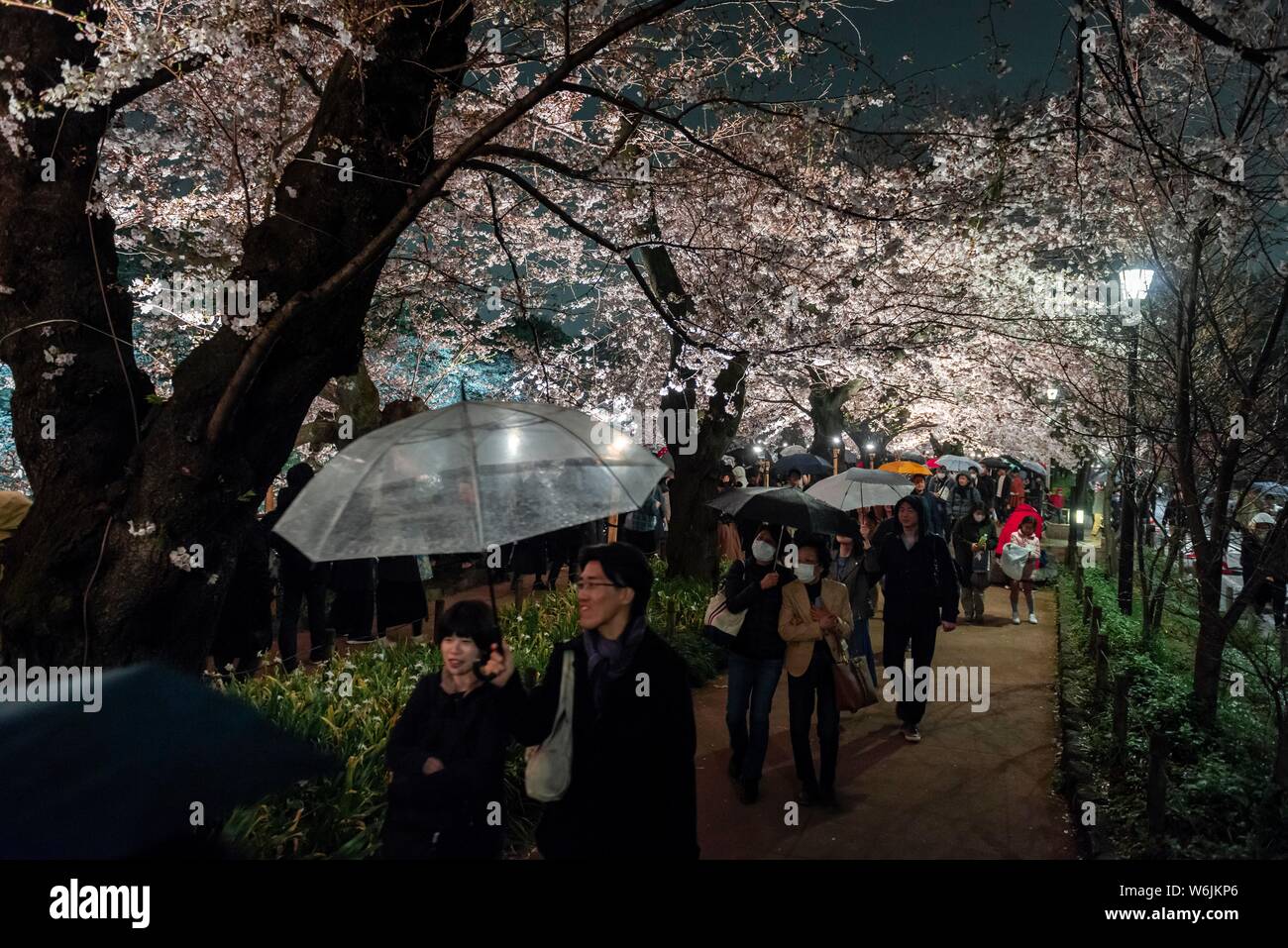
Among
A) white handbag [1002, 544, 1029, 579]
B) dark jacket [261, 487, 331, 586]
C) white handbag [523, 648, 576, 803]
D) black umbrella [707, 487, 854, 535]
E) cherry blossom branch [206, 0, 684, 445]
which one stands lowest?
white handbag [1002, 544, 1029, 579]

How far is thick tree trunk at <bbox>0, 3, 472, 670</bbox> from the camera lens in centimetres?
395

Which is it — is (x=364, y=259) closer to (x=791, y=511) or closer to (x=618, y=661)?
(x=618, y=661)

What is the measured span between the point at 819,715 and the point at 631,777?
327cm

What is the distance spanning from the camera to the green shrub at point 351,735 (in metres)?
4.11

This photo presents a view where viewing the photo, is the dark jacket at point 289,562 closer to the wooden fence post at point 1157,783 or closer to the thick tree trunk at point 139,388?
the thick tree trunk at point 139,388

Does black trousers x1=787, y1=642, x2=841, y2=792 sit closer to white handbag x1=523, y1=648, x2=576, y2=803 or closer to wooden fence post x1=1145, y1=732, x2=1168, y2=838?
wooden fence post x1=1145, y1=732, x2=1168, y2=838

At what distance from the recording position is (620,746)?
2.78 m

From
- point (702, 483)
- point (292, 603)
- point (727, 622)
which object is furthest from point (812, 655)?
point (702, 483)

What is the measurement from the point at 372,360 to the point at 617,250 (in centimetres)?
1425

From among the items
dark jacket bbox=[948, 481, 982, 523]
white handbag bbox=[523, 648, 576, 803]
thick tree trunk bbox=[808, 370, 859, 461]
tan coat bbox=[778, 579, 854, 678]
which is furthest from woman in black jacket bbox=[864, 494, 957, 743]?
thick tree trunk bbox=[808, 370, 859, 461]

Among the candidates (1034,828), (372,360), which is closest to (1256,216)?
(1034,828)

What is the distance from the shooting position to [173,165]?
38.1ft

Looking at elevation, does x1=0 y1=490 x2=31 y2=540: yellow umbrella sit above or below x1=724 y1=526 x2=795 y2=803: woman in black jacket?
above

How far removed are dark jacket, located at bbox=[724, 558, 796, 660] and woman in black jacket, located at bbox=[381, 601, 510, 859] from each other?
2.73 m
